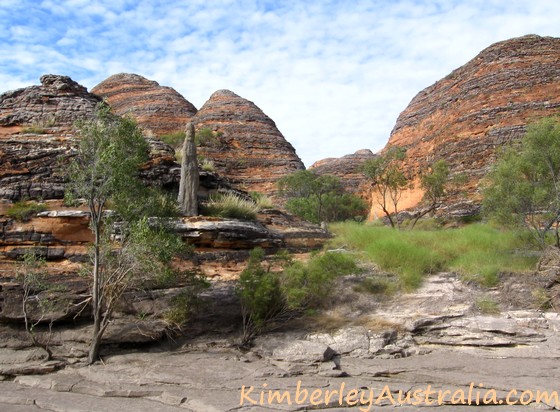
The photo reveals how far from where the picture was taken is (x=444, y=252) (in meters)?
13.4

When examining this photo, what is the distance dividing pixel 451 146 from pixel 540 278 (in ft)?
53.8

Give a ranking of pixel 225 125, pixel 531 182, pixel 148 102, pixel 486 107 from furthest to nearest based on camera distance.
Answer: pixel 148 102, pixel 225 125, pixel 486 107, pixel 531 182

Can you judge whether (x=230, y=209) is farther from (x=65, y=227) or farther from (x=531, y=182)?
(x=531, y=182)

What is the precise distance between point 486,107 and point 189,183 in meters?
19.6

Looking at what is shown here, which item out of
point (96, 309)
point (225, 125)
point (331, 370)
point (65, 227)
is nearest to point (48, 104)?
point (65, 227)

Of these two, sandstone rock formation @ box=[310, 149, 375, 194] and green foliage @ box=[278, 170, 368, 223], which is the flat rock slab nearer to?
green foliage @ box=[278, 170, 368, 223]

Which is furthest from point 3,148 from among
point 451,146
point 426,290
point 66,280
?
point 451,146

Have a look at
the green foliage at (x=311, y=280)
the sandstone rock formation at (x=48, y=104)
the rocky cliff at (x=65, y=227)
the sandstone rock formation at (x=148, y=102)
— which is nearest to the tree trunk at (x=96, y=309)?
the rocky cliff at (x=65, y=227)

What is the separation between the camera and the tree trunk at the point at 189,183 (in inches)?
503

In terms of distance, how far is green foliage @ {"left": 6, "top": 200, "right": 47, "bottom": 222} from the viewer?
1130 cm

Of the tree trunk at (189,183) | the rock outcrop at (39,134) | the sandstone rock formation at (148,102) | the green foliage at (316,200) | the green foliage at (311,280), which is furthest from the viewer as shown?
the sandstone rock formation at (148,102)

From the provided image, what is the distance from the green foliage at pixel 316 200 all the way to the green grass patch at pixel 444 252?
8721mm

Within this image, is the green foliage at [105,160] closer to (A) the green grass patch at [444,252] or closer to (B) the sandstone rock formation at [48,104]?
(B) the sandstone rock formation at [48,104]

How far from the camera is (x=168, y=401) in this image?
24.4 ft
